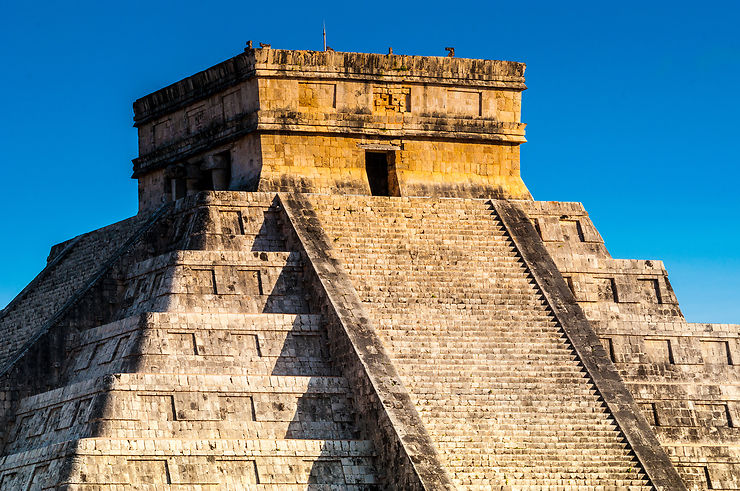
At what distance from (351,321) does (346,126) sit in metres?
6.54

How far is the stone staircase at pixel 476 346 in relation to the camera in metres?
27.9

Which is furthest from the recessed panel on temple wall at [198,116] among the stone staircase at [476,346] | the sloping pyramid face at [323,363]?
the stone staircase at [476,346]

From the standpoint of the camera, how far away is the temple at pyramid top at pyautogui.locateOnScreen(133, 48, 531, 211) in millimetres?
34719

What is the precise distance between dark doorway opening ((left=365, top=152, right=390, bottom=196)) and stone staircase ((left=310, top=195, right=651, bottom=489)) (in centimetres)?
183

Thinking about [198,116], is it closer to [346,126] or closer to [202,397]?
[346,126]

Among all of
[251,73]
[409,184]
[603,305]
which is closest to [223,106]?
[251,73]

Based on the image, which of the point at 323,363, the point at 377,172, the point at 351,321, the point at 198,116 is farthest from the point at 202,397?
the point at 198,116

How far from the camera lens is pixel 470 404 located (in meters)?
28.6

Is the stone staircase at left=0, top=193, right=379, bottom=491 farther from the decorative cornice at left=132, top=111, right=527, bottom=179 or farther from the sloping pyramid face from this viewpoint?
the decorative cornice at left=132, top=111, right=527, bottom=179

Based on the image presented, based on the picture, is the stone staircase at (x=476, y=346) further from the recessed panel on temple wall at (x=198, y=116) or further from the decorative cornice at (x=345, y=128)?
the recessed panel on temple wall at (x=198, y=116)

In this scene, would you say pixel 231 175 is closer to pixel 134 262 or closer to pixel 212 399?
pixel 134 262

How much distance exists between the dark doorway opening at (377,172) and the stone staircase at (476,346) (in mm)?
1832

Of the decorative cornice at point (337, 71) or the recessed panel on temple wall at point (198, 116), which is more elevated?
the decorative cornice at point (337, 71)

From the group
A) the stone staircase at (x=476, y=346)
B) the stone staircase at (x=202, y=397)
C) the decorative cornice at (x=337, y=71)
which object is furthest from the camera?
the decorative cornice at (x=337, y=71)
